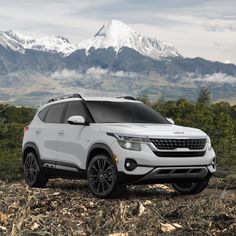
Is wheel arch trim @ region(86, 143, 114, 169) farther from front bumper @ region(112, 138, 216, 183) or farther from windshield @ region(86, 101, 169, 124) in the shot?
windshield @ region(86, 101, 169, 124)

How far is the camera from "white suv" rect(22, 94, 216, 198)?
8.11 metres

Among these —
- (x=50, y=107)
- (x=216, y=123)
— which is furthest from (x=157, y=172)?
(x=216, y=123)

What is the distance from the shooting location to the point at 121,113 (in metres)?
9.56

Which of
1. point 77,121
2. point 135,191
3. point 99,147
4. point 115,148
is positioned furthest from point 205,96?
point 115,148

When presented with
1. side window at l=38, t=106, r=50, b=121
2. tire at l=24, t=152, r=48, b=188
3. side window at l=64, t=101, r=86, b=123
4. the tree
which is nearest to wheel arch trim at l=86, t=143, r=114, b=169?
side window at l=64, t=101, r=86, b=123

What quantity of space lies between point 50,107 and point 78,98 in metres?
1.13

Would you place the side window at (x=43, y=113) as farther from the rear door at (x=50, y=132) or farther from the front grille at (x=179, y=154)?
the front grille at (x=179, y=154)

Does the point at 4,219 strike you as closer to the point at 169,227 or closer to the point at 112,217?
the point at 112,217

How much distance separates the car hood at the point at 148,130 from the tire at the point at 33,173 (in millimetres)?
2327

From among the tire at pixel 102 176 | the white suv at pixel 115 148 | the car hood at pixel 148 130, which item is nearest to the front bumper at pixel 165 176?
the white suv at pixel 115 148

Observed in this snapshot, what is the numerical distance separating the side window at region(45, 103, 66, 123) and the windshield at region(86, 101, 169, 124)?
852 mm

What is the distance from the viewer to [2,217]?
6109 millimetres

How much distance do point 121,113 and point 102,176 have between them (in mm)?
1566

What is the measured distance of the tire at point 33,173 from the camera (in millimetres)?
10500
